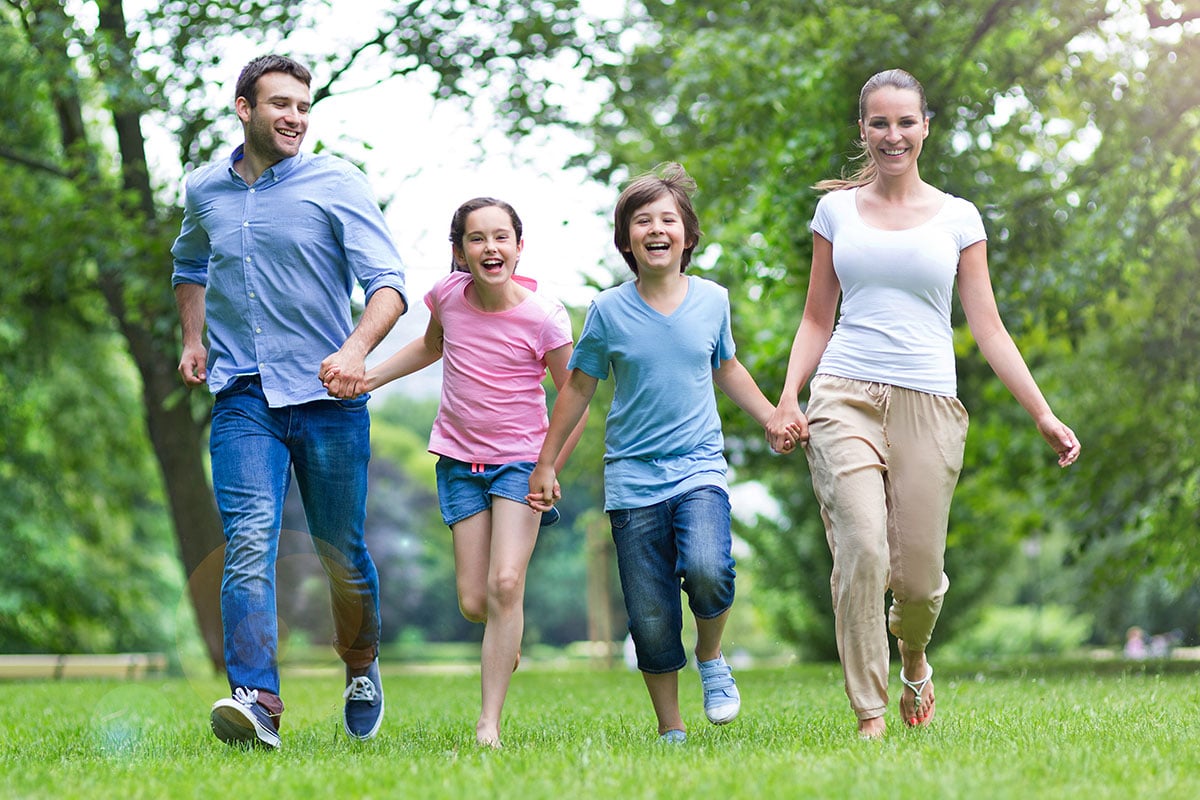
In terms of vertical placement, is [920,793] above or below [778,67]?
below

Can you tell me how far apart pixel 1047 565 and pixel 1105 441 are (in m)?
38.8

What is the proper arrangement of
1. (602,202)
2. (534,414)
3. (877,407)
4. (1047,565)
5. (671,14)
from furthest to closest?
(1047,565), (602,202), (671,14), (534,414), (877,407)

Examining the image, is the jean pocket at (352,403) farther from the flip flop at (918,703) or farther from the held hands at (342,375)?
the flip flop at (918,703)

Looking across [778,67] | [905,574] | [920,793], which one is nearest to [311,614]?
[905,574]

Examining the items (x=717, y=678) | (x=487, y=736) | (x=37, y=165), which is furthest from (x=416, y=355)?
(x=37, y=165)

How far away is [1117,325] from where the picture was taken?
16.1m

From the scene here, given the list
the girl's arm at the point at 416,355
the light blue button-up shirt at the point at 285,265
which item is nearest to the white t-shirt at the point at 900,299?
the girl's arm at the point at 416,355

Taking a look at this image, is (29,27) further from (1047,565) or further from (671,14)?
(1047,565)

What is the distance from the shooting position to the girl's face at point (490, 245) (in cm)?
546

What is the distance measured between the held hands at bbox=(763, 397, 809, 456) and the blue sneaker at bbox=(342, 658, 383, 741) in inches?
76.2

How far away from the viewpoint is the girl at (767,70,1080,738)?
5.09 m

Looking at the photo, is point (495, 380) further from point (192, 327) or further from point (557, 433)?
point (192, 327)

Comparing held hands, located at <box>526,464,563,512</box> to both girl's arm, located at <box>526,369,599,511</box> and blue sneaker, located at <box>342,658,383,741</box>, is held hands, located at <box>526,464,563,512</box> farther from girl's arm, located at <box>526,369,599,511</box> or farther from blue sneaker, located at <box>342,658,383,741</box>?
blue sneaker, located at <box>342,658,383,741</box>

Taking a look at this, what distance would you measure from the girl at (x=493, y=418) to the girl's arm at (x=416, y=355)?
25mm
